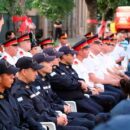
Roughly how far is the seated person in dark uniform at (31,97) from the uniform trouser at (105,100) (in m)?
2.13

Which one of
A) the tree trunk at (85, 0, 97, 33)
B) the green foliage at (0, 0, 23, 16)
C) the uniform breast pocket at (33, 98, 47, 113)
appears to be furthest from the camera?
the tree trunk at (85, 0, 97, 33)

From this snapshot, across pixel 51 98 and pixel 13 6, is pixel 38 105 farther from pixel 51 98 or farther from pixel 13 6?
pixel 13 6

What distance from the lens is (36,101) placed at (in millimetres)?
5355

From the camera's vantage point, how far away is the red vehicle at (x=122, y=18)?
26.3 meters

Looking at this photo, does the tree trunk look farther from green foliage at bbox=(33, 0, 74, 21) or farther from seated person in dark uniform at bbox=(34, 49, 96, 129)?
seated person in dark uniform at bbox=(34, 49, 96, 129)

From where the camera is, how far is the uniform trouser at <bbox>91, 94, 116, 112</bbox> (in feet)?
25.3

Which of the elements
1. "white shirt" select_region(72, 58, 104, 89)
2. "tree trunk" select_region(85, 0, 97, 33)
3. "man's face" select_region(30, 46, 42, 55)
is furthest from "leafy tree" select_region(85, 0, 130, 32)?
"white shirt" select_region(72, 58, 104, 89)

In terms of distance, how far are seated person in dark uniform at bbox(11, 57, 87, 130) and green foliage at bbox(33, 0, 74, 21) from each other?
37.1ft

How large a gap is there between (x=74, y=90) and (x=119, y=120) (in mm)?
4958

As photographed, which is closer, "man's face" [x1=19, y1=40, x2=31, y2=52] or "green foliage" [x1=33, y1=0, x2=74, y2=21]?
"man's face" [x1=19, y1=40, x2=31, y2=52]

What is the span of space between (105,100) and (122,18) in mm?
19911

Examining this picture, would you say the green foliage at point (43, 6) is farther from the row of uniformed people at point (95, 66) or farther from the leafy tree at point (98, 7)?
the row of uniformed people at point (95, 66)

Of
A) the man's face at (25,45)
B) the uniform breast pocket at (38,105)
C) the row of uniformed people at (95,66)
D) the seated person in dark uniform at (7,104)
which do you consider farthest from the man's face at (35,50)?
the seated person in dark uniform at (7,104)

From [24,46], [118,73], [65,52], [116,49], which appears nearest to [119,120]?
[65,52]
